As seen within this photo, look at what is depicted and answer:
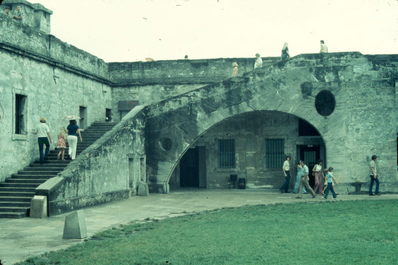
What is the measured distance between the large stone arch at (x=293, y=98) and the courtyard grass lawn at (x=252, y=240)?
244 inches

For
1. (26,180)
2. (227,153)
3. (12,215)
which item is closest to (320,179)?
(227,153)

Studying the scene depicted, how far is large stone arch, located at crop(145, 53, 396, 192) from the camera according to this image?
19484 mm

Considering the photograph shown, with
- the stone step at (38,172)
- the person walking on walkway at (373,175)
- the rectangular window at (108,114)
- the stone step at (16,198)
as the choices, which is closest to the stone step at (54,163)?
the stone step at (38,172)

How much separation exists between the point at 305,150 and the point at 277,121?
189cm

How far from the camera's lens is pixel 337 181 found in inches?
762

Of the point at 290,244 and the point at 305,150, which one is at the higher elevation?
A: the point at 305,150

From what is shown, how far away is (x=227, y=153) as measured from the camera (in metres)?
23.5

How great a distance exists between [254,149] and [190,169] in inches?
134

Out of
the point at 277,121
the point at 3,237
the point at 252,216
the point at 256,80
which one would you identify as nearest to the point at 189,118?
the point at 256,80

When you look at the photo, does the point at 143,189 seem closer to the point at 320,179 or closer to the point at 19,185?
the point at 19,185

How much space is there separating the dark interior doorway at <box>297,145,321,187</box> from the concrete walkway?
109 inches

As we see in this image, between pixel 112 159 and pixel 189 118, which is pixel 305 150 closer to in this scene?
pixel 189 118

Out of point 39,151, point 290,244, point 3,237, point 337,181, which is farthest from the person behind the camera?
point 337,181

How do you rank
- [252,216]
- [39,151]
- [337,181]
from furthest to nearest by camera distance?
[337,181], [39,151], [252,216]
